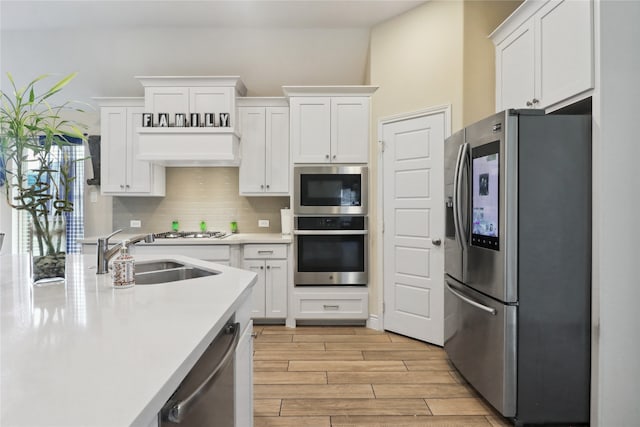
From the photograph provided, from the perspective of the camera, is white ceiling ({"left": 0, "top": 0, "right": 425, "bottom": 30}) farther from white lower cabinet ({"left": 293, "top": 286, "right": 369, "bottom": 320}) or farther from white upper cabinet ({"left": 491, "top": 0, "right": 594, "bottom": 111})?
white lower cabinet ({"left": 293, "top": 286, "right": 369, "bottom": 320})

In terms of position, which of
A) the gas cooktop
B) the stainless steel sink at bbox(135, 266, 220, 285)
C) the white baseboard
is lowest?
the white baseboard

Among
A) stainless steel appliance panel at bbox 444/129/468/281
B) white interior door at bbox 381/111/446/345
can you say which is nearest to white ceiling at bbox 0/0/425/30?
white interior door at bbox 381/111/446/345

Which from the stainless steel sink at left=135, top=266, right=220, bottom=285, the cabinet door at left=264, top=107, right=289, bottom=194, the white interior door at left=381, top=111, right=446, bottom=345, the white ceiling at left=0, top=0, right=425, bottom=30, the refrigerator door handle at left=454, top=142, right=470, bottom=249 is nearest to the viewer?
the stainless steel sink at left=135, top=266, right=220, bottom=285

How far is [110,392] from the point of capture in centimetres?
65

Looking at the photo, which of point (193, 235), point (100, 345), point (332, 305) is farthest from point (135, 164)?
point (100, 345)

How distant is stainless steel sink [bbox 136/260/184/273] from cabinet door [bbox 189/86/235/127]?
2135mm

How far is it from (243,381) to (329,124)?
2.82 metres

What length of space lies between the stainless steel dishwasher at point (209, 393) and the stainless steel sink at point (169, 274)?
2.19 ft

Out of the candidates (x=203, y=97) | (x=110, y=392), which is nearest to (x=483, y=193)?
(x=110, y=392)

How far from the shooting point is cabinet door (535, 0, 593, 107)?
1923 millimetres

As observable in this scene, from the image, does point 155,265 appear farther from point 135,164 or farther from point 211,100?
point 135,164

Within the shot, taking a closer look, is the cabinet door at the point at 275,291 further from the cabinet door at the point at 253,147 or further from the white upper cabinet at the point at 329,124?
the white upper cabinet at the point at 329,124

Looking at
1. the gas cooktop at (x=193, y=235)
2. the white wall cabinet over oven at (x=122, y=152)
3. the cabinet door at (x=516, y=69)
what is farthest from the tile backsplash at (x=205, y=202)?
the cabinet door at (x=516, y=69)

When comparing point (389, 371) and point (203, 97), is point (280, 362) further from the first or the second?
point (203, 97)
